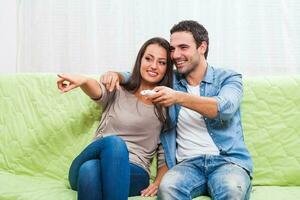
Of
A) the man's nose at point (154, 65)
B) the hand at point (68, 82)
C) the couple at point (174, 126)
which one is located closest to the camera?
the couple at point (174, 126)

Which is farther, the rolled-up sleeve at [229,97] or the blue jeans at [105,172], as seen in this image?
the rolled-up sleeve at [229,97]

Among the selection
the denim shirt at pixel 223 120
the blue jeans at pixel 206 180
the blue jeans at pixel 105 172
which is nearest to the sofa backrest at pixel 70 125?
the denim shirt at pixel 223 120

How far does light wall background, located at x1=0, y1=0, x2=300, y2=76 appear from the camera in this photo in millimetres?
2107

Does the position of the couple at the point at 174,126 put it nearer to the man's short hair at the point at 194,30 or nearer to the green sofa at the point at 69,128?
the man's short hair at the point at 194,30

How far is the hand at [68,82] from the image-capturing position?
150cm

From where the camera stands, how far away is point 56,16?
2.25 meters

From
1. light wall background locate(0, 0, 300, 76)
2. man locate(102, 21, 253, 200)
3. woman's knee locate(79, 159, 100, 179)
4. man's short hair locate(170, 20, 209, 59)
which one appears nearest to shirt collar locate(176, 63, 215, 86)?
man locate(102, 21, 253, 200)

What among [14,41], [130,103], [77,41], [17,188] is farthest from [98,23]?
[17,188]

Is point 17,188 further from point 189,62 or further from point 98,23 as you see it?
point 98,23

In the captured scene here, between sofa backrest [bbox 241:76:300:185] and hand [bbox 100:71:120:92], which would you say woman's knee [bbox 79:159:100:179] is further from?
sofa backrest [bbox 241:76:300:185]

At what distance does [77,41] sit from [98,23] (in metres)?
0.17

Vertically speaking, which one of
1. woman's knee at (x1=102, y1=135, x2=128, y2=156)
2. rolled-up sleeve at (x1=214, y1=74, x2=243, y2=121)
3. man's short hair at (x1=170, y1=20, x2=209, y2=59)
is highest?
man's short hair at (x1=170, y1=20, x2=209, y2=59)

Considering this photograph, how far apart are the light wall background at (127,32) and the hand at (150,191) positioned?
89 cm

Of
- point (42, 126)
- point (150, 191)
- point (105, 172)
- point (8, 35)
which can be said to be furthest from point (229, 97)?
point (8, 35)
